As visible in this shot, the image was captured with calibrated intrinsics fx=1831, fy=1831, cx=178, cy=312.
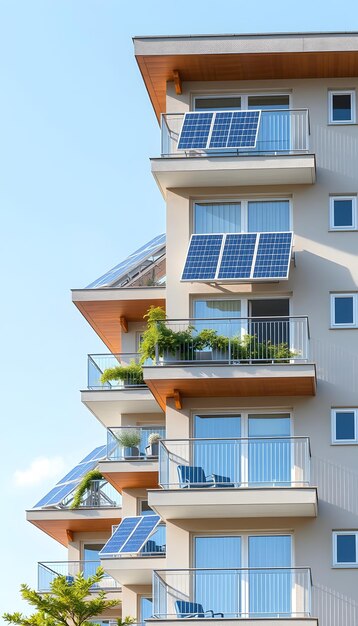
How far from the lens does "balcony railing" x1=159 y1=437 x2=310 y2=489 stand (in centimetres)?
4144

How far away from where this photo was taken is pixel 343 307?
43031mm

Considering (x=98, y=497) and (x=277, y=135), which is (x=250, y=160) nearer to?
(x=277, y=135)

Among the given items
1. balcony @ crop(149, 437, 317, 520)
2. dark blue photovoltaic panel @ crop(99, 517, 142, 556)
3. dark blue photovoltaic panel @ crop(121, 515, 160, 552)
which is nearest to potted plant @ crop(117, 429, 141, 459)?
dark blue photovoltaic panel @ crop(99, 517, 142, 556)

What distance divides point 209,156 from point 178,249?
2.34 meters

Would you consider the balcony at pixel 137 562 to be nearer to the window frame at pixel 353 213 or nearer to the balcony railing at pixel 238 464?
the balcony railing at pixel 238 464

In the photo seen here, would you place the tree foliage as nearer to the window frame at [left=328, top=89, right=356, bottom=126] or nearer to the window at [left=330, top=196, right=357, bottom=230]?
the window at [left=330, top=196, right=357, bottom=230]

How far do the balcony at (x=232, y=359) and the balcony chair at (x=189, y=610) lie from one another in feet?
15.8

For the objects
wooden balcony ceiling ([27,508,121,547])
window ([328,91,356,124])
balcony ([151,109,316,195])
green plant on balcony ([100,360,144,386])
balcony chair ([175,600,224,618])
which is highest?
window ([328,91,356,124])

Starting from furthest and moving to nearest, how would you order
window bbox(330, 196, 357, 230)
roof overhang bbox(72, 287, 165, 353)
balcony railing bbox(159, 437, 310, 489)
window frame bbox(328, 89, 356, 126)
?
roof overhang bbox(72, 287, 165, 353) < window frame bbox(328, 89, 356, 126) < window bbox(330, 196, 357, 230) < balcony railing bbox(159, 437, 310, 489)

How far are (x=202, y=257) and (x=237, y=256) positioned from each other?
818mm

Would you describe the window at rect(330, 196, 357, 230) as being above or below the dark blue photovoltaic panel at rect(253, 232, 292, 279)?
above

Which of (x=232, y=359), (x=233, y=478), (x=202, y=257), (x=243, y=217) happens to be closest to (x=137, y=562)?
(x=233, y=478)

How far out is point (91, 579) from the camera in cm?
4297

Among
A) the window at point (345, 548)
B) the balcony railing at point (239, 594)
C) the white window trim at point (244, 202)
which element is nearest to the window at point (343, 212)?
the white window trim at point (244, 202)
